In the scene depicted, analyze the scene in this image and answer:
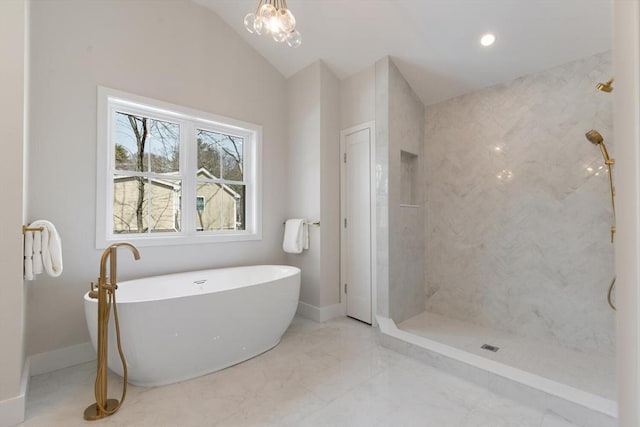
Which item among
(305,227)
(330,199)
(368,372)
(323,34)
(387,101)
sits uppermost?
(323,34)

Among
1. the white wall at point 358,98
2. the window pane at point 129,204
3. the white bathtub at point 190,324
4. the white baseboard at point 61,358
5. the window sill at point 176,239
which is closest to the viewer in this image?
the white bathtub at point 190,324

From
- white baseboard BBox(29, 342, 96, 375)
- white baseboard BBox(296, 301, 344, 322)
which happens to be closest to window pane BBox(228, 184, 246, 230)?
white baseboard BBox(296, 301, 344, 322)

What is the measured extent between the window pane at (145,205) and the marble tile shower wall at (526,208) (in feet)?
8.76

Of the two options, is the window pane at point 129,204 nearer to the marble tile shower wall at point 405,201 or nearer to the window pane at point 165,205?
the window pane at point 165,205

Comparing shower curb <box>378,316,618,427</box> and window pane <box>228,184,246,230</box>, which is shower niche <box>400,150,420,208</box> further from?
window pane <box>228,184,246,230</box>

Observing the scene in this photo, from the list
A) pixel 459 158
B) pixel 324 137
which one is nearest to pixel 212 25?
pixel 324 137

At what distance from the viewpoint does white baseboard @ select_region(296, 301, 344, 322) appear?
309 centimetres

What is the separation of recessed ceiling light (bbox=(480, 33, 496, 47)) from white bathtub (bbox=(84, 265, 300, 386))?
2.46m

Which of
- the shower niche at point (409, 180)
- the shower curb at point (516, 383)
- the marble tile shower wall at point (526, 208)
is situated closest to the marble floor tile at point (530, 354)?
the marble tile shower wall at point (526, 208)

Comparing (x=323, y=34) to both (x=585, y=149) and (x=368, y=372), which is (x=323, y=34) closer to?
(x=585, y=149)

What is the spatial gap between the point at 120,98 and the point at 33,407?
2190mm

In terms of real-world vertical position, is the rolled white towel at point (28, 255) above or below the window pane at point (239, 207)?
below

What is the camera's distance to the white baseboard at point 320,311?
10.2 ft

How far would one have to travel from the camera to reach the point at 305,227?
10.5 ft
